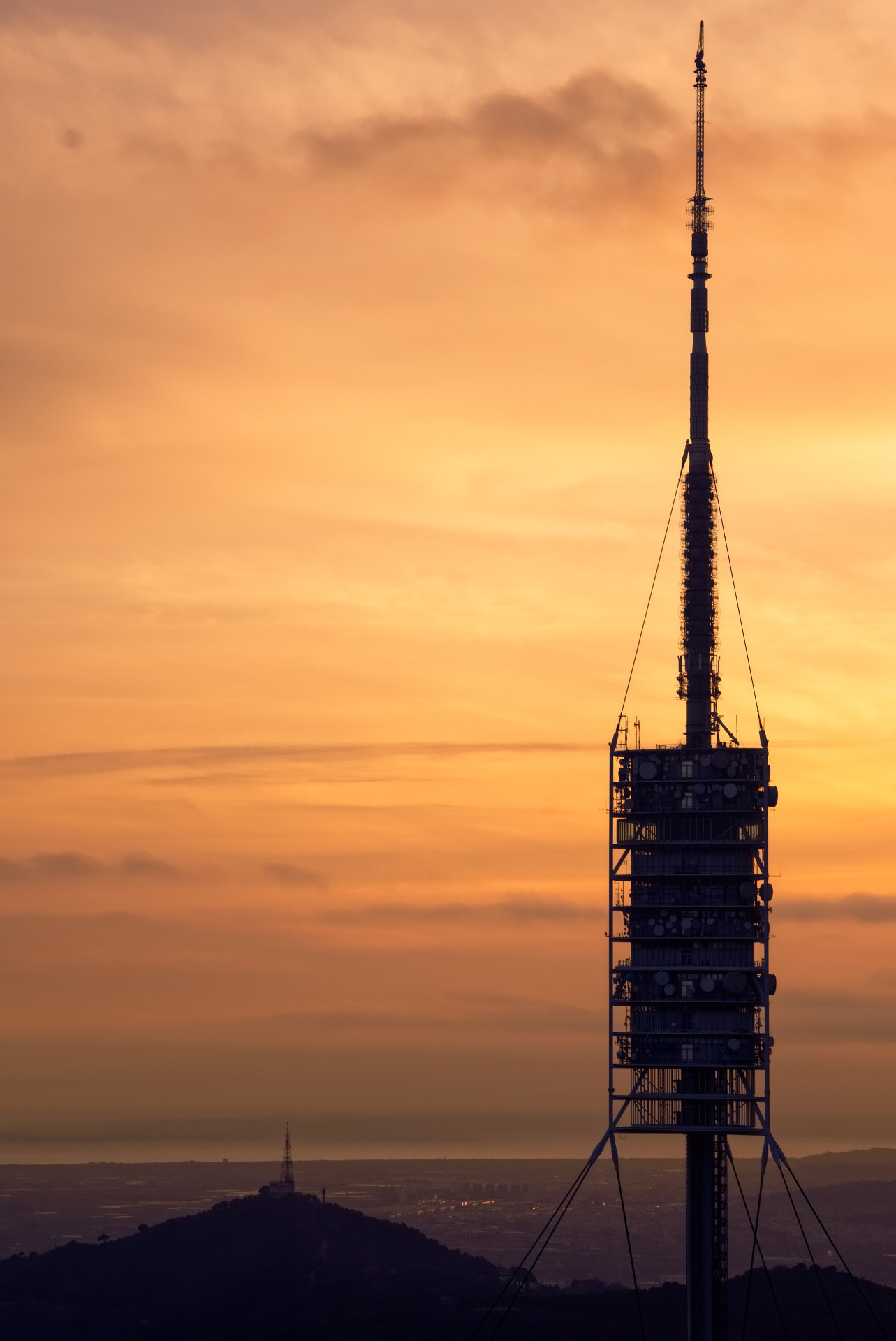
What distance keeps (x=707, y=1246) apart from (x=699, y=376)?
78506 mm

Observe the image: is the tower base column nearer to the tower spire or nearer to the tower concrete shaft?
the tower concrete shaft

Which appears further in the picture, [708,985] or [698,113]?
[698,113]

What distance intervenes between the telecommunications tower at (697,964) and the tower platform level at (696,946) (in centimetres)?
9

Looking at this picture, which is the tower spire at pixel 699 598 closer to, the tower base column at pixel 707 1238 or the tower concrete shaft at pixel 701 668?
the tower concrete shaft at pixel 701 668

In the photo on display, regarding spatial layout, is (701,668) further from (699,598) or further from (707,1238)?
(707,1238)

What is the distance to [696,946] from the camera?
18350 cm

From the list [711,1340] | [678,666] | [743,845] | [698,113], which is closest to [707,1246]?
[711,1340]

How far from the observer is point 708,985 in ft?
597

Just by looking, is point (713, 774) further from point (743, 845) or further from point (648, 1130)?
point (648, 1130)

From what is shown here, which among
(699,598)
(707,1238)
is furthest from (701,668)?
(707,1238)

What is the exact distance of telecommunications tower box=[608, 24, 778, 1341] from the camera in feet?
598

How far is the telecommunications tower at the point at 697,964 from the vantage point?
182250 millimetres

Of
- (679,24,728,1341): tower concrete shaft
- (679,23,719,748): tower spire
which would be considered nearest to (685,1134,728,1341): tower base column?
(679,24,728,1341): tower concrete shaft

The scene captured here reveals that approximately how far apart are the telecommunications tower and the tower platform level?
0.09 m
